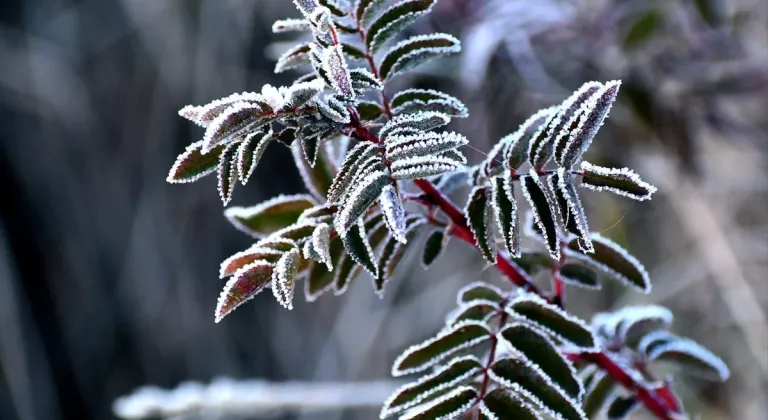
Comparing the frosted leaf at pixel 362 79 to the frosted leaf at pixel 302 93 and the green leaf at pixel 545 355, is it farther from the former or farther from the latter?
the green leaf at pixel 545 355

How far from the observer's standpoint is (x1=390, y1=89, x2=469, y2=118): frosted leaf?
0.53m

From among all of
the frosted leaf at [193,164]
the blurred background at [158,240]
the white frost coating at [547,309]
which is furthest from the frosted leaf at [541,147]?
the blurred background at [158,240]

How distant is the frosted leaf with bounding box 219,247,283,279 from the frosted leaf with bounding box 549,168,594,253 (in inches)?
7.3

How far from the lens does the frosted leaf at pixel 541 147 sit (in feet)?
1.62

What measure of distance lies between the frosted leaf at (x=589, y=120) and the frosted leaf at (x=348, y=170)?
124mm

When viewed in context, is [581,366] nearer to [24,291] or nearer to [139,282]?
[139,282]

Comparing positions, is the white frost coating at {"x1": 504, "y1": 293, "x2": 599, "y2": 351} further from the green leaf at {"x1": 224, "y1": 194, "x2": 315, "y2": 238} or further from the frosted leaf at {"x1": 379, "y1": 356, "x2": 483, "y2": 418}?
the green leaf at {"x1": 224, "y1": 194, "x2": 315, "y2": 238}

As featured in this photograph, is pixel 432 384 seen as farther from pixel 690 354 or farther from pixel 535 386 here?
pixel 690 354

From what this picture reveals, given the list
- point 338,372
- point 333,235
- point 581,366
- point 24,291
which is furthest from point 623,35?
point 24,291

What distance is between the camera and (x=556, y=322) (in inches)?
21.0

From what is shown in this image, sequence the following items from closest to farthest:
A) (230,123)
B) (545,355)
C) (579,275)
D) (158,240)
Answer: (230,123) → (545,355) → (579,275) → (158,240)

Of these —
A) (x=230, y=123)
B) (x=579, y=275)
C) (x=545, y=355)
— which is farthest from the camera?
(x=579, y=275)

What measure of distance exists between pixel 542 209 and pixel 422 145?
9 centimetres

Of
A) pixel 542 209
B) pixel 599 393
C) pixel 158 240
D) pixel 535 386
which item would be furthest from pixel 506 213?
pixel 158 240
